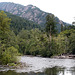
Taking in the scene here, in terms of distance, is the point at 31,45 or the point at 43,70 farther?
the point at 31,45

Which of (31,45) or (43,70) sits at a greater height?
(31,45)

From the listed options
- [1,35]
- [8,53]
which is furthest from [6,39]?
[8,53]

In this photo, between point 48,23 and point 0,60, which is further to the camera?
point 48,23

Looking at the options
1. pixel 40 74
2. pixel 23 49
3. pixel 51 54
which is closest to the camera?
pixel 40 74

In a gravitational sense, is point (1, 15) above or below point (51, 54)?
above

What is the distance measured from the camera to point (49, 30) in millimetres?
73062

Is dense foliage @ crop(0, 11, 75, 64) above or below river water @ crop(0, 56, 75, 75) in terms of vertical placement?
above

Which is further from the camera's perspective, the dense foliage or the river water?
the dense foliage

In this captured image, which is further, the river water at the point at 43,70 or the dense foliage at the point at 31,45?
the dense foliage at the point at 31,45

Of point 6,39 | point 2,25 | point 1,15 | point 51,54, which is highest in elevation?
point 1,15

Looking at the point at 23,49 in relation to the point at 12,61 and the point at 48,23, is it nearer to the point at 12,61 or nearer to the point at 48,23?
the point at 48,23

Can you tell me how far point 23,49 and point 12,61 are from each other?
→ 5204 centimetres

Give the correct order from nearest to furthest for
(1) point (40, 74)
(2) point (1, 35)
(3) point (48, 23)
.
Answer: (1) point (40, 74) < (2) point (1, 35) < (3) point (48, 23)

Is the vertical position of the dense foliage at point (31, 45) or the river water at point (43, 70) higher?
the dense foliage at point (31, 45)
